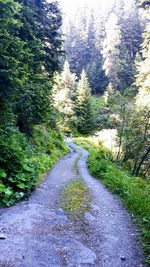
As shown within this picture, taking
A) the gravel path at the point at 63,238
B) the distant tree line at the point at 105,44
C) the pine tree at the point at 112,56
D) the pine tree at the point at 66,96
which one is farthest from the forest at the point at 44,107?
the distant tree line at the point at 105,44

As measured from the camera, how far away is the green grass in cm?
784

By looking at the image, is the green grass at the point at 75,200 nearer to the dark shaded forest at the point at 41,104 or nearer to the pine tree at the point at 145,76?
the dark shaded forest at the point at 41,104

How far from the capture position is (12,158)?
9.39 metres

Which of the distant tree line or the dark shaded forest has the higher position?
the distant tree line

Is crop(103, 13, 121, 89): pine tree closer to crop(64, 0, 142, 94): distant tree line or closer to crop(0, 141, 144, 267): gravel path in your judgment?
crop(64, 0, 142, 94): distant tree line

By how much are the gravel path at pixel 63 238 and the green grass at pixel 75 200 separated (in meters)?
0.23

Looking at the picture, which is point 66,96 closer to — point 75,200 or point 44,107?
point 44,107

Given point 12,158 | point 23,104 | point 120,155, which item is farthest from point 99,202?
point 120,155

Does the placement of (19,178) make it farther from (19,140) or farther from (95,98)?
(95,98)

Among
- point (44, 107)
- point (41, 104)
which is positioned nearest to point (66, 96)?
point (44, 107)

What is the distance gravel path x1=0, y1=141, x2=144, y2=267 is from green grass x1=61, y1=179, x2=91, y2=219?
229 millimetres

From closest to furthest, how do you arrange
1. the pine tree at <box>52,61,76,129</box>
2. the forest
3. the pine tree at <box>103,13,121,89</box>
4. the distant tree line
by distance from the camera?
the forest < the pine tree at <box>52,61,76,129</box> < the pine tree at <box>103,13,121,89</box> < the distant tree line

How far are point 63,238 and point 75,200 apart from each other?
132 inches

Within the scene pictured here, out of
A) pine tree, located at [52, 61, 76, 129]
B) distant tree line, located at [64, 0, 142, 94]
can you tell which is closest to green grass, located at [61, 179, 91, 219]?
pine tree, located at [52, 61, 76, 129]
